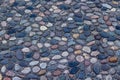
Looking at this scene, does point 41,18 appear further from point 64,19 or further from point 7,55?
point 7,55

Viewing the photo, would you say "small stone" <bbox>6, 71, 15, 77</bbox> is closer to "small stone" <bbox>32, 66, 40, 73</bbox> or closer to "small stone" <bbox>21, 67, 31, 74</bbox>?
"small stone" <bbox>21, 67, 31, 74</bbox>

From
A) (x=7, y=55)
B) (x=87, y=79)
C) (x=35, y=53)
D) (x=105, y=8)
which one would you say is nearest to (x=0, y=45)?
(x=7, y=55)

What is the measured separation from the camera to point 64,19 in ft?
11.9

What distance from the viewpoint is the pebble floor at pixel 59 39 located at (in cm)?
307

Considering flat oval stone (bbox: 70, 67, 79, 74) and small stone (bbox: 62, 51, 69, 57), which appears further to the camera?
small stone (bbox: 62, 51, 69, 57)

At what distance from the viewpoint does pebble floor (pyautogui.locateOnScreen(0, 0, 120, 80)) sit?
307 cm

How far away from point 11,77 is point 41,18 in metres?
0.94

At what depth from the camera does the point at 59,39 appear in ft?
11.1

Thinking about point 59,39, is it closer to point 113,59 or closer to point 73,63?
point 73,63

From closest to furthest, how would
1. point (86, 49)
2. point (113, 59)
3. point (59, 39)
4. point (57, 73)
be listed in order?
1. point (57, 73)
2. point (113, 59)
3. point (86, 49)
4. point (59, 39)

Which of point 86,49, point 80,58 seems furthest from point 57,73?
point 86,49

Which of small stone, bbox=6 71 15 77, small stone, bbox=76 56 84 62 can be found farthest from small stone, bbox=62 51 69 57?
small stone, bbox=6 71 15 77

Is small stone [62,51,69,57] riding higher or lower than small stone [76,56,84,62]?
higher

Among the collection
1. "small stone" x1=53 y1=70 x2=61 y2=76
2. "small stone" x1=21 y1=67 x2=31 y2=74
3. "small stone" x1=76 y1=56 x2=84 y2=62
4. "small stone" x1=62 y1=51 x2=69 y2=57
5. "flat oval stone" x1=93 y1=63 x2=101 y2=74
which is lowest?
"flat oval stone" x1=93 y1=63 x2=101 y2=74
